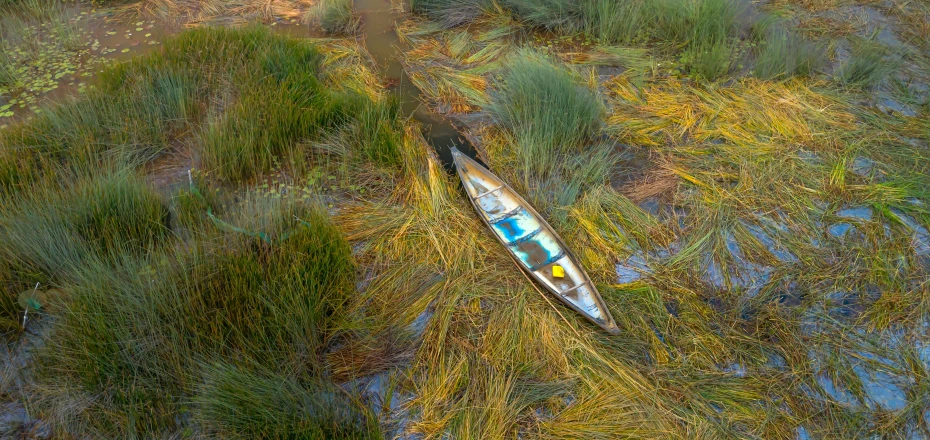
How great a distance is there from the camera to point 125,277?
3.30 m

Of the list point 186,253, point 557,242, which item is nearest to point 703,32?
point 557,242

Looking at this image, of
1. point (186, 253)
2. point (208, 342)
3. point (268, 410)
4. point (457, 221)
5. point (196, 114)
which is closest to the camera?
point (268, 410)

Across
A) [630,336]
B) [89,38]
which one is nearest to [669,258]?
[630,336]

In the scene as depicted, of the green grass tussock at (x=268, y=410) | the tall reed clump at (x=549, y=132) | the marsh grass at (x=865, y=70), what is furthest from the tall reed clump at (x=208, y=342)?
the marsh grass at (x=865, y=70)

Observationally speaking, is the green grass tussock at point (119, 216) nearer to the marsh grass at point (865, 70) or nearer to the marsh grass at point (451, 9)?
the marsh grass at point (451, 9)

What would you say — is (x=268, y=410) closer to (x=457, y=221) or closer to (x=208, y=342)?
(x=208, y=342)

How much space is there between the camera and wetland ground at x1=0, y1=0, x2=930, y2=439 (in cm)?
309

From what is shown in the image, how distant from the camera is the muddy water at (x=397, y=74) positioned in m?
4.95

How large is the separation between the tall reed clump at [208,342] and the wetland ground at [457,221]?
2cm

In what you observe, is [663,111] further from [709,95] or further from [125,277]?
[125,277]

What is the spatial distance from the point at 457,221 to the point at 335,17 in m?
3.06

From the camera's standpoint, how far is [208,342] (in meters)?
3.14

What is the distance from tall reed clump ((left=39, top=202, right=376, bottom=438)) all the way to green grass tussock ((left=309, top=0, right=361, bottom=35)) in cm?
326

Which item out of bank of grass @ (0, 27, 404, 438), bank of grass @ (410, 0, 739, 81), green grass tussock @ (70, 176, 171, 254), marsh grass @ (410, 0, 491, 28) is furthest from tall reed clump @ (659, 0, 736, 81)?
green grass tussock @ (70, 176, 171, 254)
